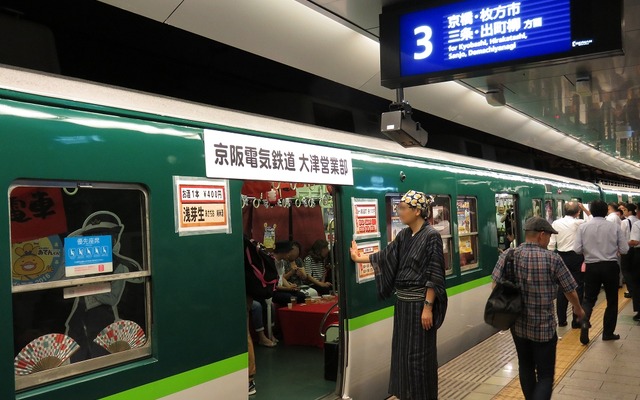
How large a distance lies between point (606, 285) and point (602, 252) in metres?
0.42

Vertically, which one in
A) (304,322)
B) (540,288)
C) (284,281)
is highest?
(540,288)

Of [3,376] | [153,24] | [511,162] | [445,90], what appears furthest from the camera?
[511,162]

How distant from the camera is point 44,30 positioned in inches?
122

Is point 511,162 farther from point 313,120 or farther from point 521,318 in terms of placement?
point 521,318

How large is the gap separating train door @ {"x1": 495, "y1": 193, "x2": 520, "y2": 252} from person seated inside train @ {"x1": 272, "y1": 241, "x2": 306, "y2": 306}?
3387 millimetres

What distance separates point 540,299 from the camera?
13.1ft

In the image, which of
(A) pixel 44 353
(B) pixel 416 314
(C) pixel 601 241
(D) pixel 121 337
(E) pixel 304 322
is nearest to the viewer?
(A) pixel 44 353

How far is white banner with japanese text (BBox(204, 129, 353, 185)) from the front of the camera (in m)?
3.34

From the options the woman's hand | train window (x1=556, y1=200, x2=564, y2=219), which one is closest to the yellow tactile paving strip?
the woman's hand

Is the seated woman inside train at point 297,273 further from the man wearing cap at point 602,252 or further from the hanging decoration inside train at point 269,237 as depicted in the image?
the man wearing cap at point 602,252

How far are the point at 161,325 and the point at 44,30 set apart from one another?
1.74m

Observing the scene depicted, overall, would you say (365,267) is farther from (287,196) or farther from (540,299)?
(287,196)

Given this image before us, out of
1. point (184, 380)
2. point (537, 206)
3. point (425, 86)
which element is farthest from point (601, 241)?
point (184, 380)

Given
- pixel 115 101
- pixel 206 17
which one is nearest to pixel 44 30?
pixel 115 101
